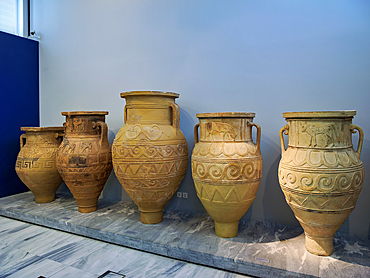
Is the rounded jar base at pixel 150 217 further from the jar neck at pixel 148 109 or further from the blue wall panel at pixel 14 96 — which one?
the blue wall panel at pixel 14 96

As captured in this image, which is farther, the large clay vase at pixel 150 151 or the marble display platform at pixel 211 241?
the large clay vase at pixel 150 151

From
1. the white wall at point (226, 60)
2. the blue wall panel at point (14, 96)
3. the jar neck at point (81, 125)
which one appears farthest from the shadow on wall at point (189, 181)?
the blue wall panel at point (14, 96)

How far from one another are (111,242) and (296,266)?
4.48ft

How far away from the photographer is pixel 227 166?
6.20ft

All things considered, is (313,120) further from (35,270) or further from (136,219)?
(35,270)

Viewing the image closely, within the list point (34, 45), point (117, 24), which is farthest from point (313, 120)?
point (34, 45)

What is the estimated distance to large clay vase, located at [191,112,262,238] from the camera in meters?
1.90

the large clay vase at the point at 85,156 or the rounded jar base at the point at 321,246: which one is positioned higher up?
the large clay vase at the point at 85,156

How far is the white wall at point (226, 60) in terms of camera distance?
2041 mm

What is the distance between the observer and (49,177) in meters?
2.87

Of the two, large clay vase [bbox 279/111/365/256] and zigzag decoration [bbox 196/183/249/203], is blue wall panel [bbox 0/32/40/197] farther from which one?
large clay vase [bbox 279/111/365/256]

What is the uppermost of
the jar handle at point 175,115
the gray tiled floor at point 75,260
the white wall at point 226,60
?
the white wall at point 226,60

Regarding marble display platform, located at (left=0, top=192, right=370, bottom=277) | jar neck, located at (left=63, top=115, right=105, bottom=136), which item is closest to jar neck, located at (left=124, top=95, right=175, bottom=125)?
jar neck, located at (left=63, top=115, right=105, bottom=136)

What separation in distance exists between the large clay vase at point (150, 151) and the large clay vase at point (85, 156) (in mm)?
389
